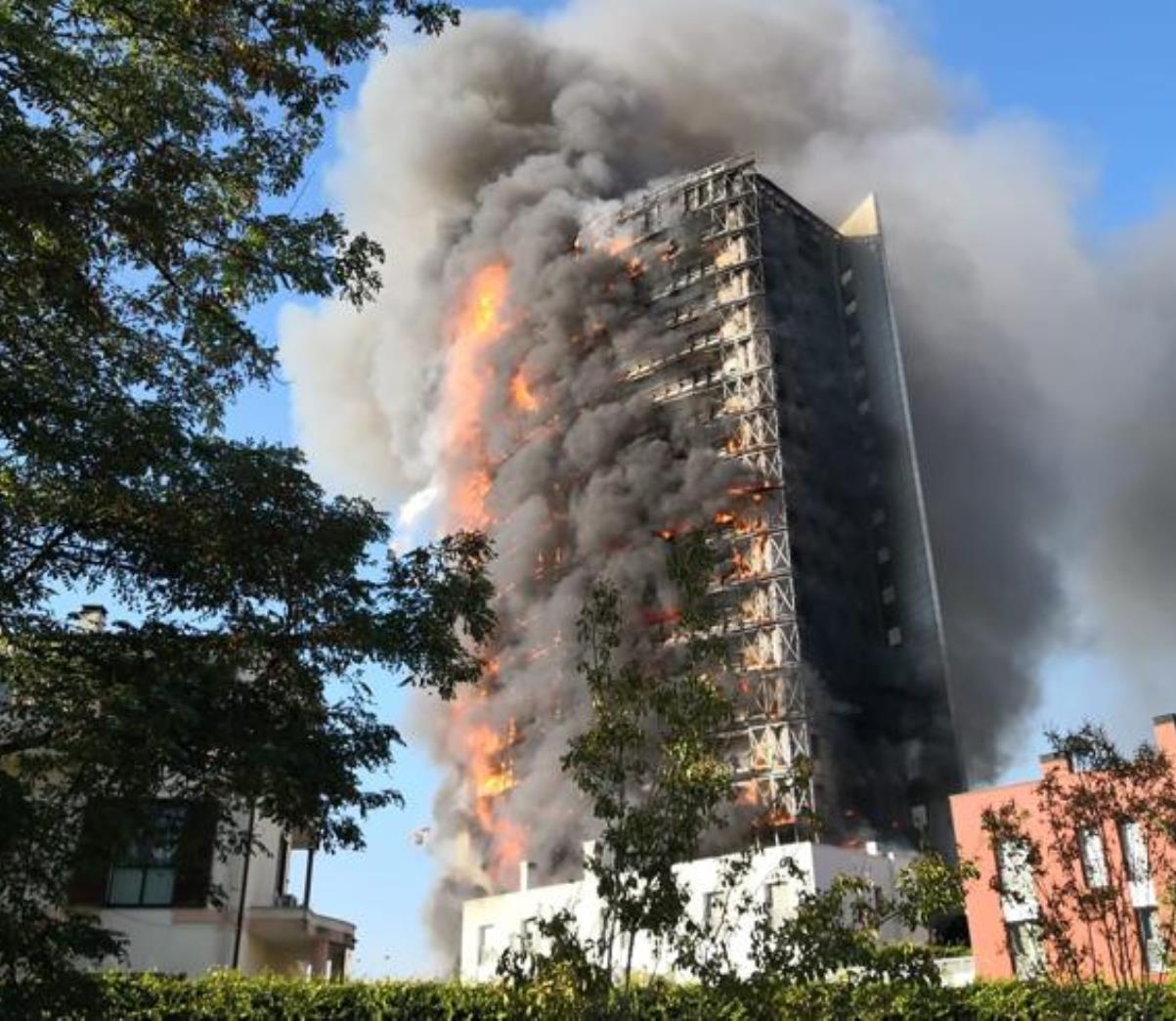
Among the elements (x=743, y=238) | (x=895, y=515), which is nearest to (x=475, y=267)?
(x=743, y=238)

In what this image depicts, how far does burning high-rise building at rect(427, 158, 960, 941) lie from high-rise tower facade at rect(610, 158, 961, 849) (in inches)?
5.8

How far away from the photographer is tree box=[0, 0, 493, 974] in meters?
9.22

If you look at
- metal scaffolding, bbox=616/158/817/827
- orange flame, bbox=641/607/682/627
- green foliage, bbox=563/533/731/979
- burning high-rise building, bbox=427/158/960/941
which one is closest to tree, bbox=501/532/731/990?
green foliage, bbox=563/533/731/979

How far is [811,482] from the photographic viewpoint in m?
66.4

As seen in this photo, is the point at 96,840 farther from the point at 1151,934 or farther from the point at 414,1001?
the point at 1151,934

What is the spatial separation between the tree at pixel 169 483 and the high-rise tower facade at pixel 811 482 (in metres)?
46.7

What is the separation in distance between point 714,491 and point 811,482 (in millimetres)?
6154

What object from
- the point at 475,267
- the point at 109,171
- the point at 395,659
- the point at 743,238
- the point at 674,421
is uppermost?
the point at 475,267

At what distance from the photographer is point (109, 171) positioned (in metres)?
10.2

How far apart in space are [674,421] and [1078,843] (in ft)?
178

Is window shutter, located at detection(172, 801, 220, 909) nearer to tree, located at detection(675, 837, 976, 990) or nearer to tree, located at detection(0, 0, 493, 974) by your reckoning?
tree, located at detection(0, 0, 493, 974)

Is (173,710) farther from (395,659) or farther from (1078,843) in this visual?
(1078,843)

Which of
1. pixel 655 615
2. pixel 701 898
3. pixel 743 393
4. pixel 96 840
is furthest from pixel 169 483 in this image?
pixel 743 393

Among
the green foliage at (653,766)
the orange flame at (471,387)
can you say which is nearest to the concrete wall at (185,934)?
the green foliage at (653,766)
